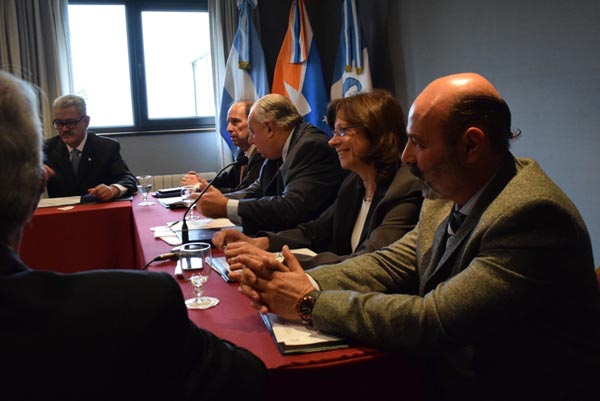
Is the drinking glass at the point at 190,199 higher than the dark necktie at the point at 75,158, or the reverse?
the dark necktie at the point at 75,158

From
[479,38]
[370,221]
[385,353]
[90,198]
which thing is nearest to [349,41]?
[479,38]

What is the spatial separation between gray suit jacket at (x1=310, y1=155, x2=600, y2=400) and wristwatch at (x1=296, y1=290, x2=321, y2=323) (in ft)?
0.07

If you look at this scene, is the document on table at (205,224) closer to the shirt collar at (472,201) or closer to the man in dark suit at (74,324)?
the shirt collar at (472,201)

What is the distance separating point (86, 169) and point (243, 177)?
1115 mm

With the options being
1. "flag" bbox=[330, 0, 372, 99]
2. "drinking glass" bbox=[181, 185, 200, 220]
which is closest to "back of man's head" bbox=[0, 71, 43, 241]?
"drinking glass" bbox=[181, 185, 200, 220]

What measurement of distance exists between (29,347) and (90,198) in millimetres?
2880

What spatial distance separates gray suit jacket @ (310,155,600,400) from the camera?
966 mm

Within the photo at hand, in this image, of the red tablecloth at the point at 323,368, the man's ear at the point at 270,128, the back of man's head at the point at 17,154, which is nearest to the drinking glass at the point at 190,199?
the man's ear at the point at 270,128

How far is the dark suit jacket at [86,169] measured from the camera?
12.2ft

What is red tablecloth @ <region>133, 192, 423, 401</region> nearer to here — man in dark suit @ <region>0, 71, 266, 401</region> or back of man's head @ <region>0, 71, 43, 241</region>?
man in dark suit @ <region>0, 71, 266, 401</region>

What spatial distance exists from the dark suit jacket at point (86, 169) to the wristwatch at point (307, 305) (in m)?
2.79

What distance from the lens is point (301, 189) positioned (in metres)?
2.46

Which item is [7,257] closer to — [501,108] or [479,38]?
[501,108]

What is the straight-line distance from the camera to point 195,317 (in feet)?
4.06
